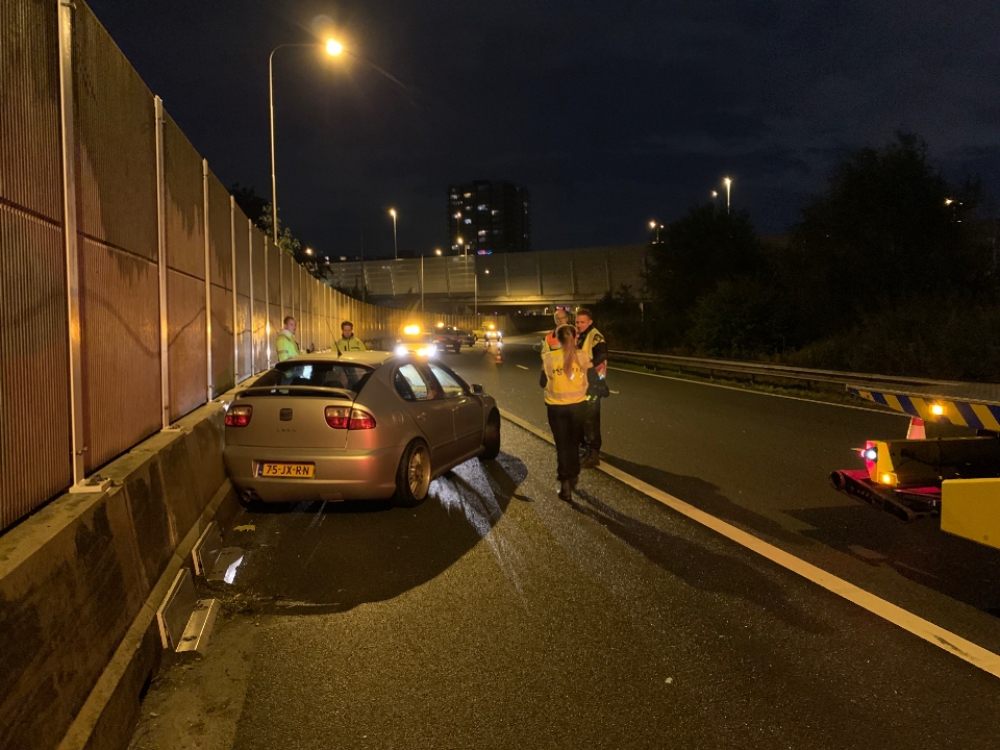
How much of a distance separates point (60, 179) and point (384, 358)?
398cm

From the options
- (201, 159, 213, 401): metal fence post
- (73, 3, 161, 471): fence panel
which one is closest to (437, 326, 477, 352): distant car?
(201, 159, 213, 401): metal fence post

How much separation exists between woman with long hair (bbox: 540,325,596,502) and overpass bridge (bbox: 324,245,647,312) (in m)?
56.0

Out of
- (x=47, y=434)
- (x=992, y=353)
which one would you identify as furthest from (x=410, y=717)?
(x=992, y=353)

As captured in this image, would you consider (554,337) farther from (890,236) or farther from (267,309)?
(890,236)

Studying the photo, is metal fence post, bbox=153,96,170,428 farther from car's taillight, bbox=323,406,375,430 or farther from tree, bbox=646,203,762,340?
tree, bbox=646,203,762,340

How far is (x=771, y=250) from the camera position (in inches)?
1724

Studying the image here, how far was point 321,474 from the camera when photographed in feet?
24.1

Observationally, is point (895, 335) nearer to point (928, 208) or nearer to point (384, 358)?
point (928, 208)

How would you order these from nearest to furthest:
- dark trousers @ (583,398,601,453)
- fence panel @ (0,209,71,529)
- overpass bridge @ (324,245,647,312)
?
fence panel @ (0,209,71,529) < dark trousers @ (583,398,601,453) < overpass bridge @ (324,245,647,312)

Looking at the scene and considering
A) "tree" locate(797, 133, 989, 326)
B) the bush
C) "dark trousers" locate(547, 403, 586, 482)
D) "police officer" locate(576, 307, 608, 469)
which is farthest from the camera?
the bush

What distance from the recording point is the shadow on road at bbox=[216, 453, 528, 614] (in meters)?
5.54

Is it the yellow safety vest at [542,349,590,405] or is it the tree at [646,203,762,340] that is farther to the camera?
the tree at [646,203,762,340]

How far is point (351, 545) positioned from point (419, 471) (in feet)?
4.96

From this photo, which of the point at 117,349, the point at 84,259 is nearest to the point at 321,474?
the point at 117,349
